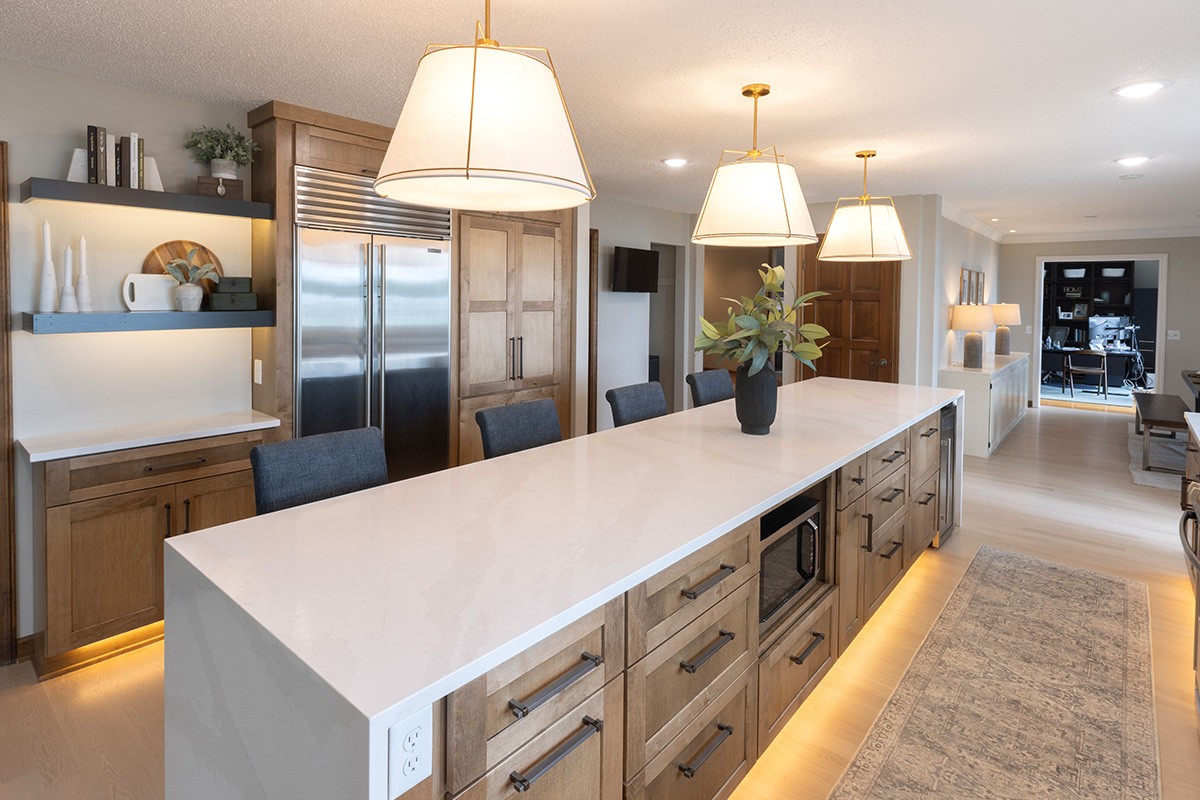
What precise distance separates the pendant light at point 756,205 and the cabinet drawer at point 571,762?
1.71m

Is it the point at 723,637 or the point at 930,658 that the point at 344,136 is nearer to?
the point at 723,637

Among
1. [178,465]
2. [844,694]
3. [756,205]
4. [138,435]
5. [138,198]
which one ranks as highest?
[138,198]

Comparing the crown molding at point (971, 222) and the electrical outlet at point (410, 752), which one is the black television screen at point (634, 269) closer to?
the crown molding at point (971, 222)

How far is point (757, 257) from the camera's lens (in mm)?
10516

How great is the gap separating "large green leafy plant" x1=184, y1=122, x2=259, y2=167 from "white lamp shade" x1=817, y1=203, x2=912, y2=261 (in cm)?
289

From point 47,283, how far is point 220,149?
96 centimetres

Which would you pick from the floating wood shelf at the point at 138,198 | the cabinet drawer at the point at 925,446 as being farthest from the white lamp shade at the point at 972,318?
the floating wood shelf at the point at 138,198

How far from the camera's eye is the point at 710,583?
66.9 inches

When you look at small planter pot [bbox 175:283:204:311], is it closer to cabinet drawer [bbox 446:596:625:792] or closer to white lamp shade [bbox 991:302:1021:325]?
cabinet drawer [bbox 446:596:625:792]

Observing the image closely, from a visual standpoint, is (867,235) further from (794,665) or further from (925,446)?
(794,665)

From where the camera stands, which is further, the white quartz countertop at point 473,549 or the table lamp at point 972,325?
the table lamp at point 972,325

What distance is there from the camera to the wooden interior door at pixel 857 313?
638 centimetres

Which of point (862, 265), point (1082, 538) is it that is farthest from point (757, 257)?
point (1082, 538)

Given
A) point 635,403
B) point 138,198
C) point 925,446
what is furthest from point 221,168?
point 925,446
